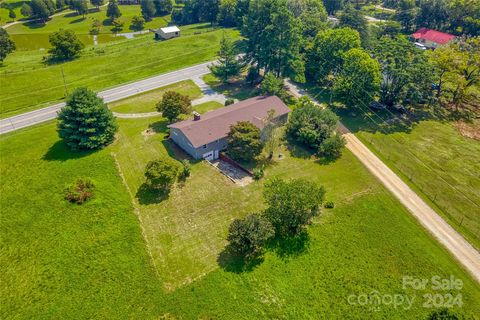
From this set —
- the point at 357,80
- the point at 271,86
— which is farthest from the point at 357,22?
the point at 271,86

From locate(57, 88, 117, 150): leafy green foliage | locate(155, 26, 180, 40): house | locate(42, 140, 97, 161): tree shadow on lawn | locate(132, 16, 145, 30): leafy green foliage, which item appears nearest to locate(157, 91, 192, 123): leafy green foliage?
locate(57, 88, 117, 150): leafy green foliage

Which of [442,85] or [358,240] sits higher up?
[442,85]

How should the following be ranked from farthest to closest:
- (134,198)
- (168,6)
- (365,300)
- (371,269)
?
(168,6) → (134,198) → (371,269) → (365,300)

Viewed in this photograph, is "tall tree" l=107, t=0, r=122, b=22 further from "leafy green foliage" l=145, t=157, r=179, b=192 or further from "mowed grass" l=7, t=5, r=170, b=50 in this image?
"leafy green foliage" l=145, t=157, r=179, b=192

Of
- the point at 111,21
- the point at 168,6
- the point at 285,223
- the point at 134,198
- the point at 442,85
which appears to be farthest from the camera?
the point at 168,6

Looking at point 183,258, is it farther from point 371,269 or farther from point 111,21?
point 111,21

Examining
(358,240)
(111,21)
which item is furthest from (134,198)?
(111,21)

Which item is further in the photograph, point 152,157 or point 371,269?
point 152,157
